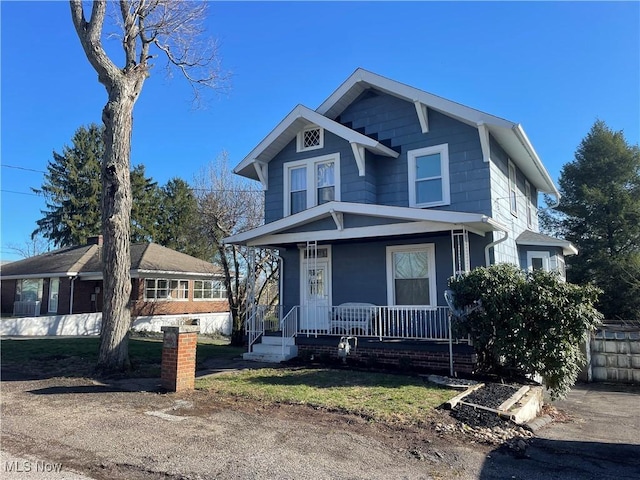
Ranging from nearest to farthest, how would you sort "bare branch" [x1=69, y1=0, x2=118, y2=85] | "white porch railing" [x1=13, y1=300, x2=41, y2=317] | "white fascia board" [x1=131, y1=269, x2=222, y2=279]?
1. "bare branch" [x1=69, y1=0, x2=118, y2=85]
2. "white fascia board" [x1=131, y1=269, x2=222, y2=279]
3. "white porch railing" [x1=13, y1=300, x2=41, y2=317]

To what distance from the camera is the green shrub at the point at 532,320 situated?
25.9 ft

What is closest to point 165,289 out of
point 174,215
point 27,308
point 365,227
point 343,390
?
point 27,308

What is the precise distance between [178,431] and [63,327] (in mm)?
17703

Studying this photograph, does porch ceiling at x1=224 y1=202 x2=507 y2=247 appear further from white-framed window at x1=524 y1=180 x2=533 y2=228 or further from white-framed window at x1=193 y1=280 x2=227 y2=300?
white-framed window at x1=193 y1=280 x2=227 y2=300

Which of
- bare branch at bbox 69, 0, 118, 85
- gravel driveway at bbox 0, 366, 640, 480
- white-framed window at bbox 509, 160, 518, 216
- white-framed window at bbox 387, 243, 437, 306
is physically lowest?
gravel driveway at bbox 0, 366, 640, 480

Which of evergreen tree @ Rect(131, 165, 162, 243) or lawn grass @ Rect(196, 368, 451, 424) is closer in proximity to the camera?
lawn grass @ Rect(196, 368, 451, 424)

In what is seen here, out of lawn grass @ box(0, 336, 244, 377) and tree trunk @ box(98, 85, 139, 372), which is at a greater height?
tree trunk @ box(98, 85, 139, 372)

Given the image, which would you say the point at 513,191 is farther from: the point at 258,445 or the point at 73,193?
the point at 73,193

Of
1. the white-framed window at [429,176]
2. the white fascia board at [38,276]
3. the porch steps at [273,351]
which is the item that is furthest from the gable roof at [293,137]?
the white fascia board at [38,276]

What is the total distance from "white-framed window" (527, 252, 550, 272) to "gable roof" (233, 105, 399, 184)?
5.31 metres

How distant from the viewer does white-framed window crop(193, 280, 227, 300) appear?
27031 mm

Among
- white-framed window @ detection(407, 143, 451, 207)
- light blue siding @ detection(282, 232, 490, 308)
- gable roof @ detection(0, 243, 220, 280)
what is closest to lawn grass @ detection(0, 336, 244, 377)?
light blue siding @ detection(282, 232, 490, 308)

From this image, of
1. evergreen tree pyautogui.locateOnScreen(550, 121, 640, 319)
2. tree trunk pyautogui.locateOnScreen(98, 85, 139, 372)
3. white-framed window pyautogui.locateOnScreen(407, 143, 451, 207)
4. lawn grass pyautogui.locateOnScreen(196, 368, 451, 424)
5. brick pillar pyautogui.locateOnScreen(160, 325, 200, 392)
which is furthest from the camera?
evergreen tree pyautogui.locateOnScreen(550, 121, 640, 319)

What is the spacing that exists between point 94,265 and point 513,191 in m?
20.9
